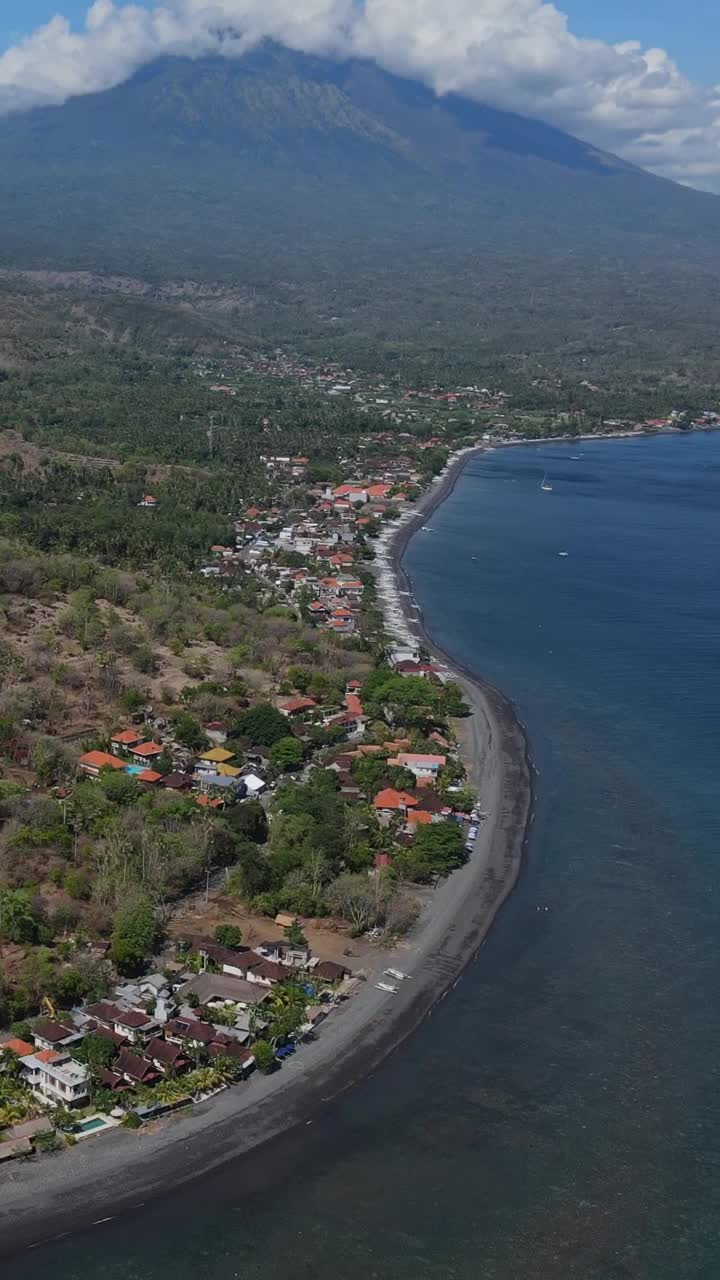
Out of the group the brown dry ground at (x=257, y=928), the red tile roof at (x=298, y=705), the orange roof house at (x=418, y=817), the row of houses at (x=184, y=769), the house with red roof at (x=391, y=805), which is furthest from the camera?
the red tile roof at (x=298, y=705)

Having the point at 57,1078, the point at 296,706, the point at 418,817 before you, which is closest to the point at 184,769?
the point at 296,706

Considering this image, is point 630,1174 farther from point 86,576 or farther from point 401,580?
point 401,580

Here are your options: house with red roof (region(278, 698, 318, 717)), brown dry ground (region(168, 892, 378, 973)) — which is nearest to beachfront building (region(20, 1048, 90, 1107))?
brown dry ground (region(168, 892, 378, 973))

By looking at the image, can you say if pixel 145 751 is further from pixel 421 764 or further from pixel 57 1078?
pixel 57 1078

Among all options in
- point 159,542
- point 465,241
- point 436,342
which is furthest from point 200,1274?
point 465,241

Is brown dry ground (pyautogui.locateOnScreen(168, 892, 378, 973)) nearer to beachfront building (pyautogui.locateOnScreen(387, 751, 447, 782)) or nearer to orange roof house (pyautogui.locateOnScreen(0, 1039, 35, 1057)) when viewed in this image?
orange roof house (pyautogui.locateOnScreen(0, 1039, 35, 1057))

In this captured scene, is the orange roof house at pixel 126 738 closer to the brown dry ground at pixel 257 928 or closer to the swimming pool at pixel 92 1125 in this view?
the brown dry ground at pixel 257 928

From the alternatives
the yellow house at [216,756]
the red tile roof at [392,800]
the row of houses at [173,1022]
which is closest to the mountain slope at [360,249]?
the yellow house at [216,756]
